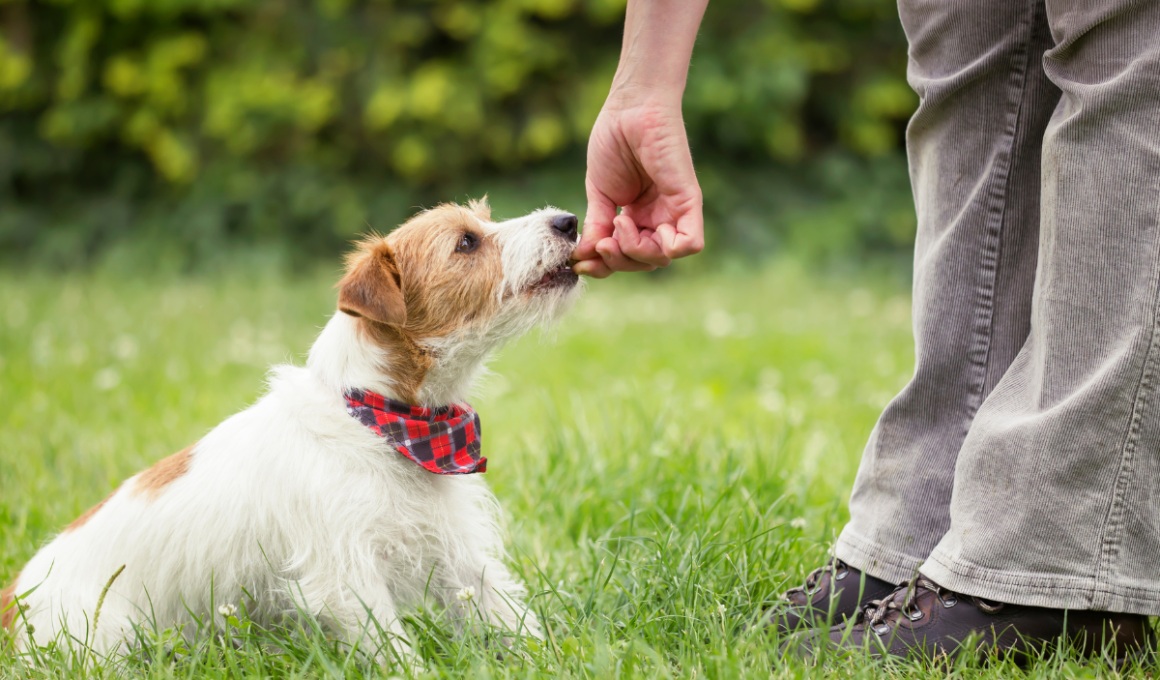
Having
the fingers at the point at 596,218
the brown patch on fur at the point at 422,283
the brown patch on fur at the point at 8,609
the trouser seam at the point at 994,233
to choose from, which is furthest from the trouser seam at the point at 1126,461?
the brown patch on fur at the point at 8,609

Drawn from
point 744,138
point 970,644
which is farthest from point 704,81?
point 970,644

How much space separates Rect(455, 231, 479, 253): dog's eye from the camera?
7.63 feet

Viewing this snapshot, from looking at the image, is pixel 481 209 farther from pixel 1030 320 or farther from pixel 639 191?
pixel 1030 320

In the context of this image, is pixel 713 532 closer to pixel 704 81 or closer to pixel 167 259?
pixel 704 81

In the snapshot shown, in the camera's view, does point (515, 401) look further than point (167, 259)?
No

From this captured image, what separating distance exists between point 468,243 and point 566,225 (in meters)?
0.25

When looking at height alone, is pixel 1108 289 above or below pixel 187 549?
above

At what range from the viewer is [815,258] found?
9484 millimetres

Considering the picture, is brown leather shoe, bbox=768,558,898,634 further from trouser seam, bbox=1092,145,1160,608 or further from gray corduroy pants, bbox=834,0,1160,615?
trouser seam, bbox=1092,145,1160,608

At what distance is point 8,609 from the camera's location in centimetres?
206

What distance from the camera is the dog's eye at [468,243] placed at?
7.63ft

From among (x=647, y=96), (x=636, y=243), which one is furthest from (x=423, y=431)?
(x=647, y=96)

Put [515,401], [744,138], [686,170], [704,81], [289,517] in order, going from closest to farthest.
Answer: [686,170] < [289,517] < [515,401] < [704,81] < [744,138]

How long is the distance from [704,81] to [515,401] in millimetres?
5816
